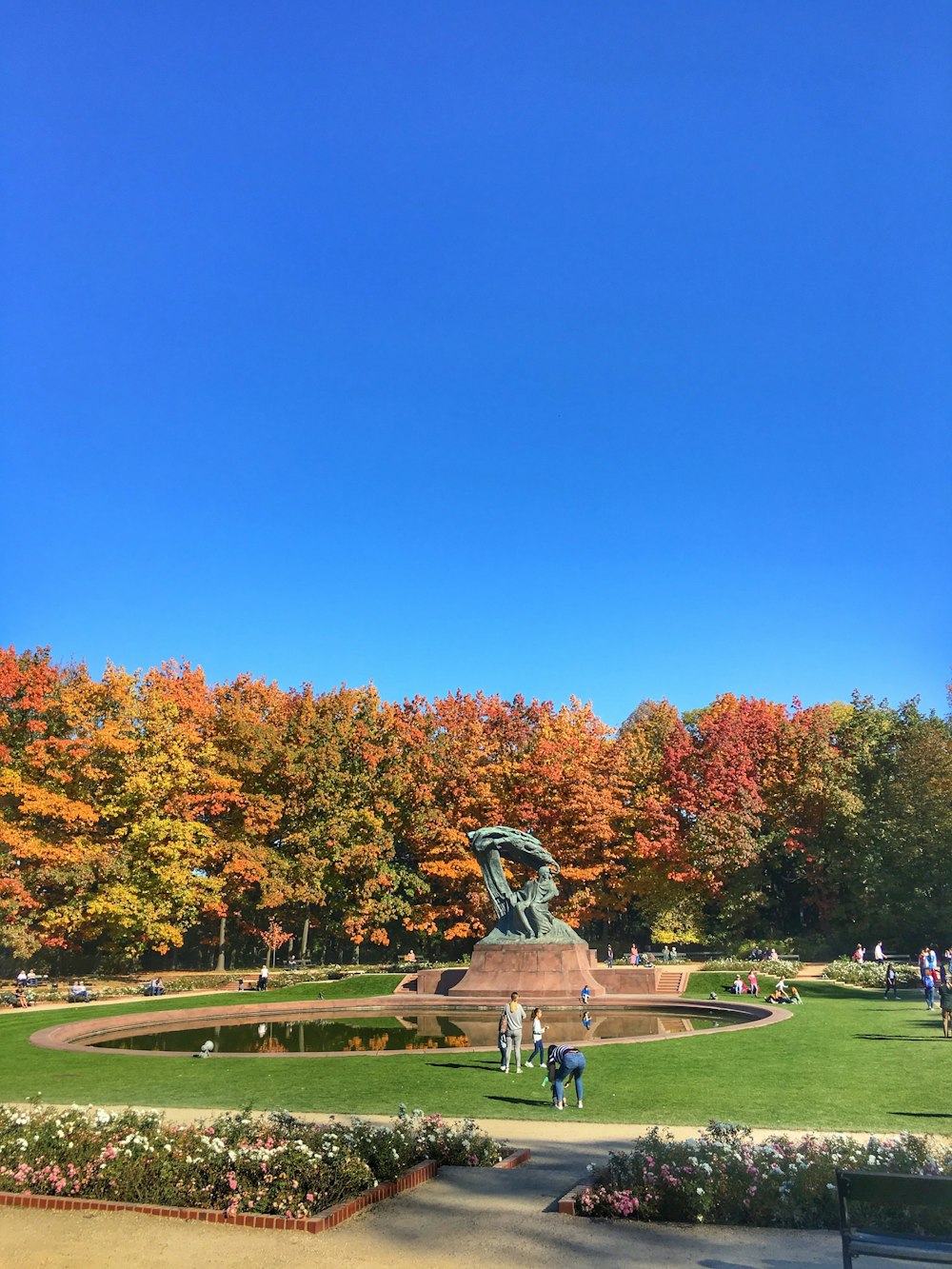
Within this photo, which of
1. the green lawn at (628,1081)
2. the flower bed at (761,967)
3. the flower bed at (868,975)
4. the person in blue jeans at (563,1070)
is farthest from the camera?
the flower bed at (761,967)

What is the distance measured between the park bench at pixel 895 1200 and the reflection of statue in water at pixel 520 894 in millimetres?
26216

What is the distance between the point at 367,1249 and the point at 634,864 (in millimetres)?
44885

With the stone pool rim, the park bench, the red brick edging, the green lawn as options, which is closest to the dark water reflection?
the stone pool rim

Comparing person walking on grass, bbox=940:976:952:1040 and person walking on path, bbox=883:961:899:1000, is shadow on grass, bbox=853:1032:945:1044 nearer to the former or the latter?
person walking on grass, bbox=940:976:952:1040

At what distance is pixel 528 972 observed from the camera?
31031 mm

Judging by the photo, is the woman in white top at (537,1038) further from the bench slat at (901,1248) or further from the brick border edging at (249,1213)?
the bench slat at (901,1248)

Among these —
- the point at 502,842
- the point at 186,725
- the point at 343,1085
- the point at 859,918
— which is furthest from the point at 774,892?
the point at 343,1085

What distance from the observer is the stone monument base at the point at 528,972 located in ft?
100

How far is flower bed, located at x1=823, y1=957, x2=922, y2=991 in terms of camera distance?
33062 millimetres

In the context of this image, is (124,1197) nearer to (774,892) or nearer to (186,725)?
(186,725)

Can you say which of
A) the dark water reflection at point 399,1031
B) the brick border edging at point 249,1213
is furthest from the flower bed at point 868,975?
the brick border edging at point 249,1213

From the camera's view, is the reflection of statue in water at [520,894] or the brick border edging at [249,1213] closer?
the brick border edging at [249,1213]

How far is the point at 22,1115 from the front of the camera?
1116 cm

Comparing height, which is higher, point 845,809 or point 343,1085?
point 845,809
